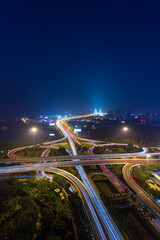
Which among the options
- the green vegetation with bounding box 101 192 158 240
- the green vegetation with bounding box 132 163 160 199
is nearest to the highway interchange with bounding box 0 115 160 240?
the green vegetation with bounding box 101 192 158 240

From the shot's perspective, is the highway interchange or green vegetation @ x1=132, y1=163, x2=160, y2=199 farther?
green vegetation @ x1=132, y1=163, x2=160, y2=199

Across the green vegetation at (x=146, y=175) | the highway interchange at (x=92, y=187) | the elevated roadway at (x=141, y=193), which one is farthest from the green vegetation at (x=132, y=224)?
the green vegetation at (x=146, y=175)

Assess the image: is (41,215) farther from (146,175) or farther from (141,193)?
(146,175)

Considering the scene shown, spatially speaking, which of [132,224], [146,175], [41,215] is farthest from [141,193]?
[41,215]

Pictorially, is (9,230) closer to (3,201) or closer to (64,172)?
(3,201)

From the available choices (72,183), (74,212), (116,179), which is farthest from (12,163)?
(116,179)

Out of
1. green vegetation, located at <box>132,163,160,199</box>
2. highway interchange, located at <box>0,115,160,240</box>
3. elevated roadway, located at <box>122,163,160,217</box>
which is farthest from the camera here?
green vegetation, located at <box>132,163,160,199</box>

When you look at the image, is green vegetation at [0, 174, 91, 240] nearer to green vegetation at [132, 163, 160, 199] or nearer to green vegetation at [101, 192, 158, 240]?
green vegetation at [101, 192, 158, 240]
